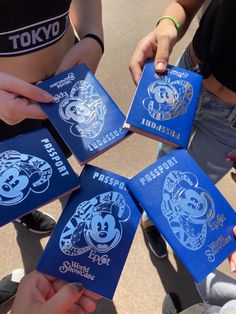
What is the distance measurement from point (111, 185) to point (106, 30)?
168cm

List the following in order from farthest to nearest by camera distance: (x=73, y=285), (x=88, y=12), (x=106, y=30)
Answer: (x=106, y=30) < (x=88, y=12) < (x=73, y=285)

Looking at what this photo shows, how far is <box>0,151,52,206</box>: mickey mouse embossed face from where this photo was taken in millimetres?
803

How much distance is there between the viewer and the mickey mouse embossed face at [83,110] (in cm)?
88

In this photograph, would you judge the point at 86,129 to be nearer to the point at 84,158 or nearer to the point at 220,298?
the point at 84,158

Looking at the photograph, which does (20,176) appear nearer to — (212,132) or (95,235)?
(95,235)

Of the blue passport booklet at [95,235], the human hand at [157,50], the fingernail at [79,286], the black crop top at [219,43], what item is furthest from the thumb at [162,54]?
the fingernail at [79,286]

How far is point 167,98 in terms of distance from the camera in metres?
0.94

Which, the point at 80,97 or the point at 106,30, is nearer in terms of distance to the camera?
the point at 80,97

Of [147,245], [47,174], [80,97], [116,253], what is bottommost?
[147,245]

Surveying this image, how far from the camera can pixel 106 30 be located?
2.27 meters

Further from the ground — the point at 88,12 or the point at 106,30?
the point at 88,12

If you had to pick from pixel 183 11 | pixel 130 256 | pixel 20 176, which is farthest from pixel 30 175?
pixel 130 256

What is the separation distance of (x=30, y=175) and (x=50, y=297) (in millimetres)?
284

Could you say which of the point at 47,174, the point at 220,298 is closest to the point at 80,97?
the point at 47,174
